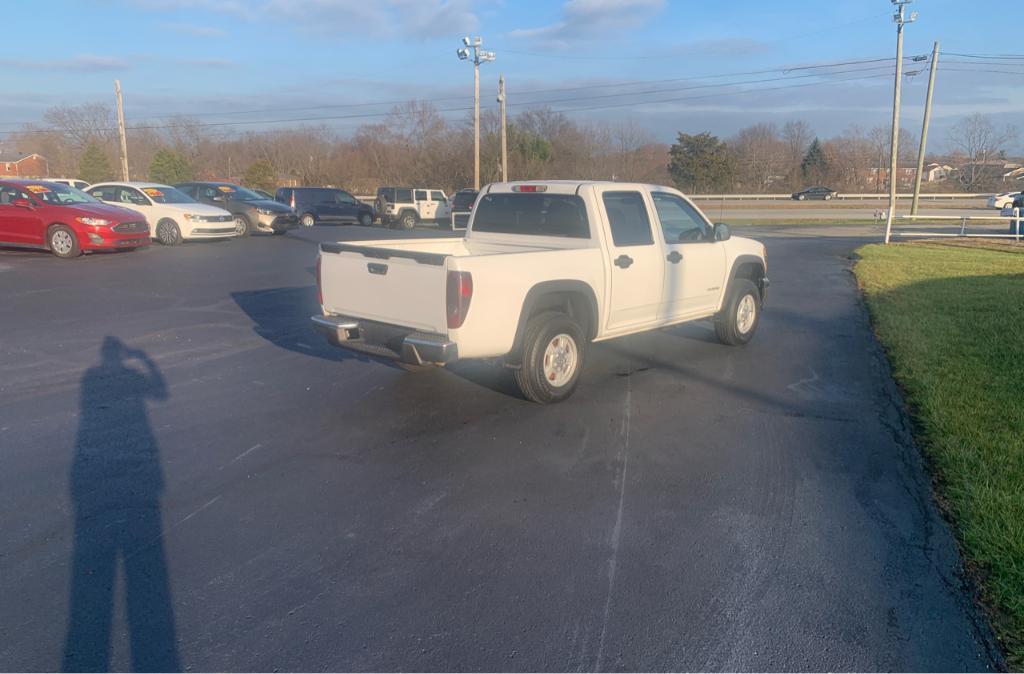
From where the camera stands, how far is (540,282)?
21.2 feet

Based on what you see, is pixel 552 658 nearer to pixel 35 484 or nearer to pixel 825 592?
pixel 825 592

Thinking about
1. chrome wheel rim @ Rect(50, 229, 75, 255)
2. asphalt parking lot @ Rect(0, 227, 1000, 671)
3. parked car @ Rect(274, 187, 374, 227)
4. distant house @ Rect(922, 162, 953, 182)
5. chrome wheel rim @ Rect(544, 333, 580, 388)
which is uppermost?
distant house @ Rect(922, 162, 953, 182)

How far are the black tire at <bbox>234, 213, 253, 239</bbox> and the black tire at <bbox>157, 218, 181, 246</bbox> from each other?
3.26 m

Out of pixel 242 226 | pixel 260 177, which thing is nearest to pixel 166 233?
pixel 242 226

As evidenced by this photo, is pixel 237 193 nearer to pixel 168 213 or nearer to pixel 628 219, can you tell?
pixel 168 213

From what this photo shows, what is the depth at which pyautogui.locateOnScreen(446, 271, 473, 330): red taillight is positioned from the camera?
5812mm

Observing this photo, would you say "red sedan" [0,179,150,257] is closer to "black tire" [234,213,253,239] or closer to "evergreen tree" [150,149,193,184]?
"black tire" [234,213,253,239]

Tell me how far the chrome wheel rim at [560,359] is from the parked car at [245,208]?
18.9 meters

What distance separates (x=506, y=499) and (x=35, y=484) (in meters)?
2.96

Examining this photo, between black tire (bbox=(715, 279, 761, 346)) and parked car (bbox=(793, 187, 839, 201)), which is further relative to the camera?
parked car (bbox=(793, 187, 839, 201))

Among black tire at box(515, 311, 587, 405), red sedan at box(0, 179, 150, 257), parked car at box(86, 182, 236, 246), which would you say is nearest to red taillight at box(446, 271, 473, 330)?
black tire at box(515, 311, 587, 405)

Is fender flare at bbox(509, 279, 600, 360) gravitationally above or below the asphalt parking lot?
above

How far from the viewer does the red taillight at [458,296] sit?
5812 mm

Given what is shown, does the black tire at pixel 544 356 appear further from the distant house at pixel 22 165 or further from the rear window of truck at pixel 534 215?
the distant house at pixel 22 165
